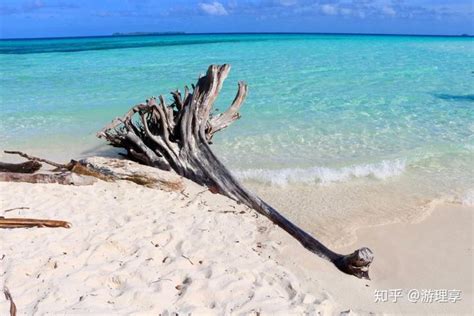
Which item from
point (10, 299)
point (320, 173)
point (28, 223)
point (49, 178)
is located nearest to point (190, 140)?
point (49, 178)

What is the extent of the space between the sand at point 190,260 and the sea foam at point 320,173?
57.8 inches

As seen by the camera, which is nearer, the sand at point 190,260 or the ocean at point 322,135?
the sand at point 190,260

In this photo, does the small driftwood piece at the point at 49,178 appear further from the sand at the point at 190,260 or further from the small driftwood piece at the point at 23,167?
the small driftwood piece at the point at 23,167

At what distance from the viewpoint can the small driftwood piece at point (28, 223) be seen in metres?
4.26

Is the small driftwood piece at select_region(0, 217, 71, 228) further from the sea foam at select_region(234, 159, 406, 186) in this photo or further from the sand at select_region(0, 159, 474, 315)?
the sea foam at select_region(234, 159, 406, 186)

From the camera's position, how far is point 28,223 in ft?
14.1

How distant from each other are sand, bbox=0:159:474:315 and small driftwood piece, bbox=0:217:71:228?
0.10 meters

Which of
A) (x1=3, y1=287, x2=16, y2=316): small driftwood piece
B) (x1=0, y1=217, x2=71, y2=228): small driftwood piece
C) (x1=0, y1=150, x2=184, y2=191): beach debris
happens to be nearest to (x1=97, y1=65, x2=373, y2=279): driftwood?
(x1=0, y1=150, x2=184, y2=191): beach debris

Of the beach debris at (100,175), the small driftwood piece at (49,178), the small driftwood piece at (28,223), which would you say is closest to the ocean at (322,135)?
the beach debris at (100,175)

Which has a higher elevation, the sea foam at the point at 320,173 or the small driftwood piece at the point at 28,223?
the small driftwood piece at the point at 28,223

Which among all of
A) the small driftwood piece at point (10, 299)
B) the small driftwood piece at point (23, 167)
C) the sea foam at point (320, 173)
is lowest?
the sea foam at point (320, 173)

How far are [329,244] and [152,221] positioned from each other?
1.99 metres

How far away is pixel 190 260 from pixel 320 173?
365 cm

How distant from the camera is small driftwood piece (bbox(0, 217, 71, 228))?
426 centimetres
